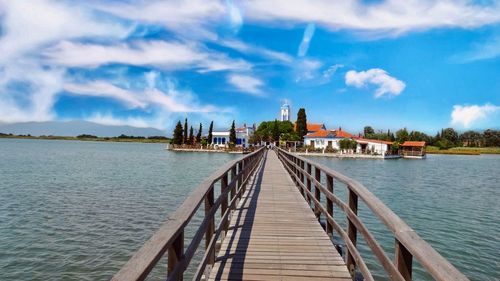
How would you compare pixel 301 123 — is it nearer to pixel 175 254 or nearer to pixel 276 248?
pixel 276 248

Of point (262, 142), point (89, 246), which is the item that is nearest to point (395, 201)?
point (89, 246)

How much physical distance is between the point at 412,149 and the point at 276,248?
9699cm

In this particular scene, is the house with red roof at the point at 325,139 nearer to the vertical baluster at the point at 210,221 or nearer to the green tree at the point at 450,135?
the green tree at the point at 450,135

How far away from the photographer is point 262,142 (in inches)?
4018

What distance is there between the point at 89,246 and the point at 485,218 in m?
15.6

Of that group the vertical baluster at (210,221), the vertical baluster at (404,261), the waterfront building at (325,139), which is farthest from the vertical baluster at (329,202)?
the waterfront building at (325,139)

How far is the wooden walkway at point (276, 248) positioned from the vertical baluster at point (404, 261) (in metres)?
1.67

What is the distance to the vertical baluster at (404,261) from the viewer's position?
261 centimetres

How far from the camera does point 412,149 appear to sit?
9344 cm

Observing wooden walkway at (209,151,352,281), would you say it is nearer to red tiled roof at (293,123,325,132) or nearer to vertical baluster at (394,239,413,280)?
vertical baluster at (394,239,413,280)

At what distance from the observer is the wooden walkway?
4.33 metres

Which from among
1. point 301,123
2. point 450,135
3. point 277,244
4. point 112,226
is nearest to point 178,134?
point 301,123

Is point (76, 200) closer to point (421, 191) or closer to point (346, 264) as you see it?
point (346, 264)

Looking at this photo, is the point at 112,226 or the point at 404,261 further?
the point at 112,226
